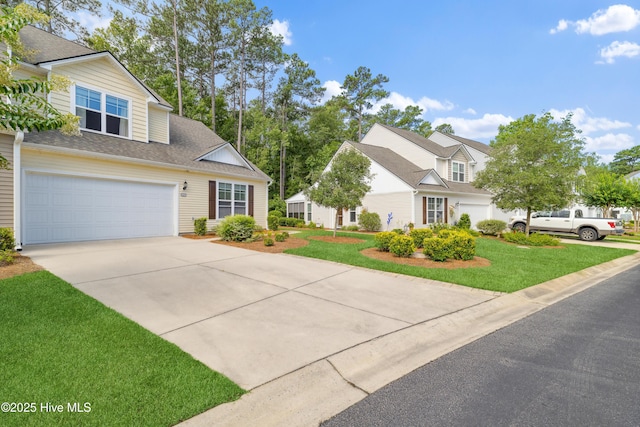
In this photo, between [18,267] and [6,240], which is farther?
[6,240]

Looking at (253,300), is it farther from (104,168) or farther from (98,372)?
(104,168)

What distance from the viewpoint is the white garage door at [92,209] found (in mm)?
9047

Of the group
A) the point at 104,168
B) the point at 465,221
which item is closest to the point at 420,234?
the point at 104,168

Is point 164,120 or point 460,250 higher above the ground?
point 164,120

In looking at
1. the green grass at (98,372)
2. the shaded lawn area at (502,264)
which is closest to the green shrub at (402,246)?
the shaded lawn area at (502,264)

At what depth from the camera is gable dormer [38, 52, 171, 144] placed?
10.3 meters

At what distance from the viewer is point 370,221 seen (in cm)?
1856

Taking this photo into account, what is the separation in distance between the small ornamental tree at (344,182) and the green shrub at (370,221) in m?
5.67

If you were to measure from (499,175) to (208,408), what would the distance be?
16.1 m

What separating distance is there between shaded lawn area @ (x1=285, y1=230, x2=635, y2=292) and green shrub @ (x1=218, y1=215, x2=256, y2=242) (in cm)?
259

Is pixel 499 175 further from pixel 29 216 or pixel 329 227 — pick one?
pixel 29 216

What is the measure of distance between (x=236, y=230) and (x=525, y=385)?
992 centimetres

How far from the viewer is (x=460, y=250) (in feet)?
27.8

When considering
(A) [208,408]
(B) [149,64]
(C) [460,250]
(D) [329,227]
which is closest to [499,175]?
(C) [460,250]
